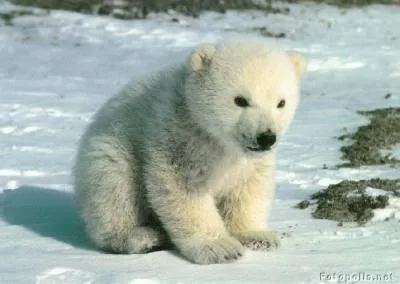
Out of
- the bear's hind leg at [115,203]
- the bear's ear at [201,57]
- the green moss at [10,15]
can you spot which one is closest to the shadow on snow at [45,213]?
the bear's hind leg at [115,203]

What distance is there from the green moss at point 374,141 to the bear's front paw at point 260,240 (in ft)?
8.70

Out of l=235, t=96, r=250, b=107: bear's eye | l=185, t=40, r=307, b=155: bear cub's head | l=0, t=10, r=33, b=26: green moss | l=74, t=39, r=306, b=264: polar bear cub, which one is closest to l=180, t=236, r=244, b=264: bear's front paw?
l=74, t=39, r=306, b=264: polar bear cub

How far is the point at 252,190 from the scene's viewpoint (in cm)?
477

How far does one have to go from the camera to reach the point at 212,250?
434 centimetres

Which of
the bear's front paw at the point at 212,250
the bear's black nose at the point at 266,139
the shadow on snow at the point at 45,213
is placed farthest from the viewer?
the shadow on snow at the point at 45,213

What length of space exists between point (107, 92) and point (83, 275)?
8.37m

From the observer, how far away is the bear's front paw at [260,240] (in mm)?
4613

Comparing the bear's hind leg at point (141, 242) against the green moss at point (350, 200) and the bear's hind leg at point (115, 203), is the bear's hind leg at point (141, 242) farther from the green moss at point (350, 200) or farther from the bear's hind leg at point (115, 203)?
the green moss at point (350, 200)

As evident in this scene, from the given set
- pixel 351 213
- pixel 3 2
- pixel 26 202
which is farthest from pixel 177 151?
pixel 3 2

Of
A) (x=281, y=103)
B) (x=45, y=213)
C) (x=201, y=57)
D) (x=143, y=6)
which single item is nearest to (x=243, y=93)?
(x=281, y=103)

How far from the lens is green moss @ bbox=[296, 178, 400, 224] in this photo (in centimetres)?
535

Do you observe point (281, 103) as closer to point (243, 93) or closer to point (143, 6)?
point (243, 93)

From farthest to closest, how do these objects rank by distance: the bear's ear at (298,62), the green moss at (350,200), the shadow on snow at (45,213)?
the green moss at (350,200) → the shadow on snow at (45,213) → the bear's ear at (298,62)

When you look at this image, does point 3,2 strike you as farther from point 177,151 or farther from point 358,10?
point 177,151
